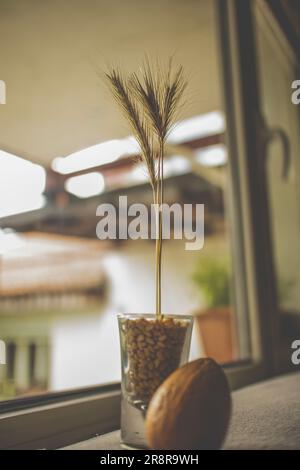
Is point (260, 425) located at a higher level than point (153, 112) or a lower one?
lower

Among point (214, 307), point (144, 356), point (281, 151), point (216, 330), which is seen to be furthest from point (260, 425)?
point (214, 307)

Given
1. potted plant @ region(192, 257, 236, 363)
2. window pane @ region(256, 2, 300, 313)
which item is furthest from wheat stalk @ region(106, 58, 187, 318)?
potted plant @ region(192, 257, 236, 363)

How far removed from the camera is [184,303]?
429 centimetres

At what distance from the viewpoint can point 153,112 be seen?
0.54 meters

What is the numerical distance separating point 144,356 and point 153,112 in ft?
0.91

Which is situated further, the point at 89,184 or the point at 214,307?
the point at 214,307

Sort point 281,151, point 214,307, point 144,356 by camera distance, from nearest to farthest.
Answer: point 144,356 < point 281,151 < point 214,307

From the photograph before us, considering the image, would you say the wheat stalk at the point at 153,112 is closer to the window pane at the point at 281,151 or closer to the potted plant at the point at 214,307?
the window pane at the point at 281,151

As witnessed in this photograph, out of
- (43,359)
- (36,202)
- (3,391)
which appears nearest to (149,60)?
(36,202)

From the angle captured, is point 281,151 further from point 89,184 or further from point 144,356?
point 144,356

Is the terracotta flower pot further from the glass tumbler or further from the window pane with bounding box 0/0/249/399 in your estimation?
the glass tumbler

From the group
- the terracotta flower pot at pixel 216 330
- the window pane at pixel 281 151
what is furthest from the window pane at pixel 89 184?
the window pane at pixel 281 151

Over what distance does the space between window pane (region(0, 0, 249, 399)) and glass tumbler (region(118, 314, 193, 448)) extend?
0.80 ft
